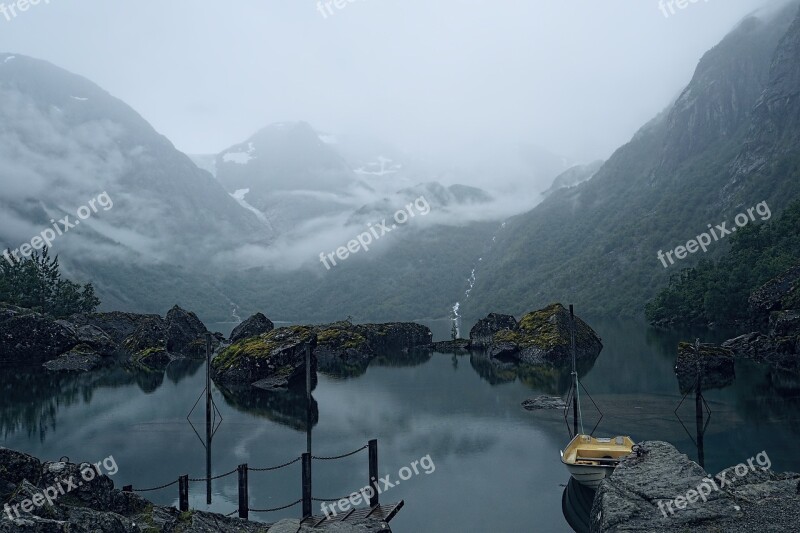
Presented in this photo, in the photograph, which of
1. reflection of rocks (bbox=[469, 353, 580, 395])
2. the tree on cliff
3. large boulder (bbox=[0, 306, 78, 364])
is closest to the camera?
reflection of rocks (bbox=[469, 353, 580, 395])

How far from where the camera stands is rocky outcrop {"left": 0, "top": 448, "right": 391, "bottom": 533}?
18906mm

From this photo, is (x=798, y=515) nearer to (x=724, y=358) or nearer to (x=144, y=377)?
(x=724, y=358)

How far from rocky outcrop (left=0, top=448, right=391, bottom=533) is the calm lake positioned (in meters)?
4.02

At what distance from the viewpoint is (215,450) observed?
139 ft

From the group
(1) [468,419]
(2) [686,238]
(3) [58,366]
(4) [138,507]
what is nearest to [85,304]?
(3) [58,366]

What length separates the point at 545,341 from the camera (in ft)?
317

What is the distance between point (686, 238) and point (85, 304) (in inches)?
7293

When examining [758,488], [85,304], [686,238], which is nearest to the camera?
[758,488]

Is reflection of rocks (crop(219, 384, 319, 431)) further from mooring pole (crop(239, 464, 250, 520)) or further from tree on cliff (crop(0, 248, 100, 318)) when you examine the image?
tree on cliff (crop(0, 248, 100, 318))

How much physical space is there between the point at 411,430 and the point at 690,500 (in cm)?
2860

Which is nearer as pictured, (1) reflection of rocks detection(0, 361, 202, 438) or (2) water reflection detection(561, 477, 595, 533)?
(2) water reflection detection(561, 477, 595, 533)

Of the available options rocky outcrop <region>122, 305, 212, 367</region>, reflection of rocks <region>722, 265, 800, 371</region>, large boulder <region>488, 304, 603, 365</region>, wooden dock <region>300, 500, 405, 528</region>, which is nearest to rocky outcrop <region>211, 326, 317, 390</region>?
rocky outcrop <region>122, 305, 212, 367</region>

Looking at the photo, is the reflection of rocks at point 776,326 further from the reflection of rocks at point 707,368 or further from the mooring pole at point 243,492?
the mooring pole at point 243,492

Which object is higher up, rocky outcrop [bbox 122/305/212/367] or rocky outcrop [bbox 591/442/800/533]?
rocky outcrop [bbox 122/305/212/367]
